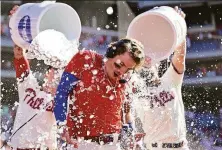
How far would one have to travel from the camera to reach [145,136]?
399 centimetres

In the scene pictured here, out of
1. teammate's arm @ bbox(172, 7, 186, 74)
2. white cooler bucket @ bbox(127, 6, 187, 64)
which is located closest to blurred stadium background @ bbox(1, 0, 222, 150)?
white cooler bucket @ bbox(127, 6, 187, 64)

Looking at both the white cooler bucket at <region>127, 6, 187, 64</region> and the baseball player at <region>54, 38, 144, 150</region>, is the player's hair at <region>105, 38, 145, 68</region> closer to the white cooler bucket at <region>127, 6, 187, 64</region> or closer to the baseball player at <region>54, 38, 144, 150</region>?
the baseball player at <region>54, 38, 144, 150</region>

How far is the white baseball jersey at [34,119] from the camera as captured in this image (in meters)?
4.04

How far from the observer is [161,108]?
4.00 metres

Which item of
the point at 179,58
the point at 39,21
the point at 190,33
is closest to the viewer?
the point at 39,21

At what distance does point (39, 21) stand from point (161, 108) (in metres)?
1.05

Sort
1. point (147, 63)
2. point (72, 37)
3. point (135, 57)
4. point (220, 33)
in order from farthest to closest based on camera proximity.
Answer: point (220, 33), point (72, 37), point (147, 63), point (135, 57)

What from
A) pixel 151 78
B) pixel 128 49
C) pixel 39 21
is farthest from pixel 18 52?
pixel 128 49

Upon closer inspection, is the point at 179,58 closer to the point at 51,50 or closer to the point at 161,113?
the point at 161,113

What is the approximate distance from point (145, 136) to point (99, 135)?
40.2 inches

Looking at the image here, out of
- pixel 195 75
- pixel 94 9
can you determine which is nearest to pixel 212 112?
pixel 195 75

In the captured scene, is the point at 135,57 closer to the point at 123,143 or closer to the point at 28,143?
the point at 123,143

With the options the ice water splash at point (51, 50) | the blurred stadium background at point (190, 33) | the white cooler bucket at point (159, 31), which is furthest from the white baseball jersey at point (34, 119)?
the blurred stadium background at point (190, 33)

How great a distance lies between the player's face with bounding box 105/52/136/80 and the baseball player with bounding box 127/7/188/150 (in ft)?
2.93
